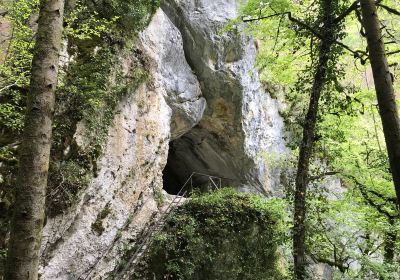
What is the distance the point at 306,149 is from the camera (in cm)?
615

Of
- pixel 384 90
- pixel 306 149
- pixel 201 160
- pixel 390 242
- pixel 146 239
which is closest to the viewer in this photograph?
pixel 384 90

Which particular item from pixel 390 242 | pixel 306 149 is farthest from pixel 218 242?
pixel 390 242

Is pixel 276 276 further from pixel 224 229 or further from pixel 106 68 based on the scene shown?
pixel 106 68

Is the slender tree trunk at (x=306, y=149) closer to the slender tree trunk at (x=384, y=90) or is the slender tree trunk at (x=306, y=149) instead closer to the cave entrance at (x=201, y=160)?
the slender tree trunk at (x=384, y=90)

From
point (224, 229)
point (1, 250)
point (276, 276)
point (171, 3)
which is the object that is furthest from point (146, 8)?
point (276, 276)

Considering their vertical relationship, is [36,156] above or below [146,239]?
above

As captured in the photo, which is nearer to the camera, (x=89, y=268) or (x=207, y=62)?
(x=89, y=268)

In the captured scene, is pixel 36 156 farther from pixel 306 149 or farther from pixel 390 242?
pixel 390 242

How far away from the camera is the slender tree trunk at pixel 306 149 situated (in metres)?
5.92

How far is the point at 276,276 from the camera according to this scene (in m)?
9.24

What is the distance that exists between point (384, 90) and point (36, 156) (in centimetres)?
338

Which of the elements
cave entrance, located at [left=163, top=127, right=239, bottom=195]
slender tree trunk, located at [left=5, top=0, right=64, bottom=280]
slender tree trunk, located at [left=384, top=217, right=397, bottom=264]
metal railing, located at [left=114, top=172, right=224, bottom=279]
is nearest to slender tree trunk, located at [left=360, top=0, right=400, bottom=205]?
slender tree trunk, located at [left=5, top=0, right=64, bottom=280]

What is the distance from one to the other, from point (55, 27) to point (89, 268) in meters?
5.81

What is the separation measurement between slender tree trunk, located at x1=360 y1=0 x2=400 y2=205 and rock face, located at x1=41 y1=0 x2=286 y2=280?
5.13 metres
